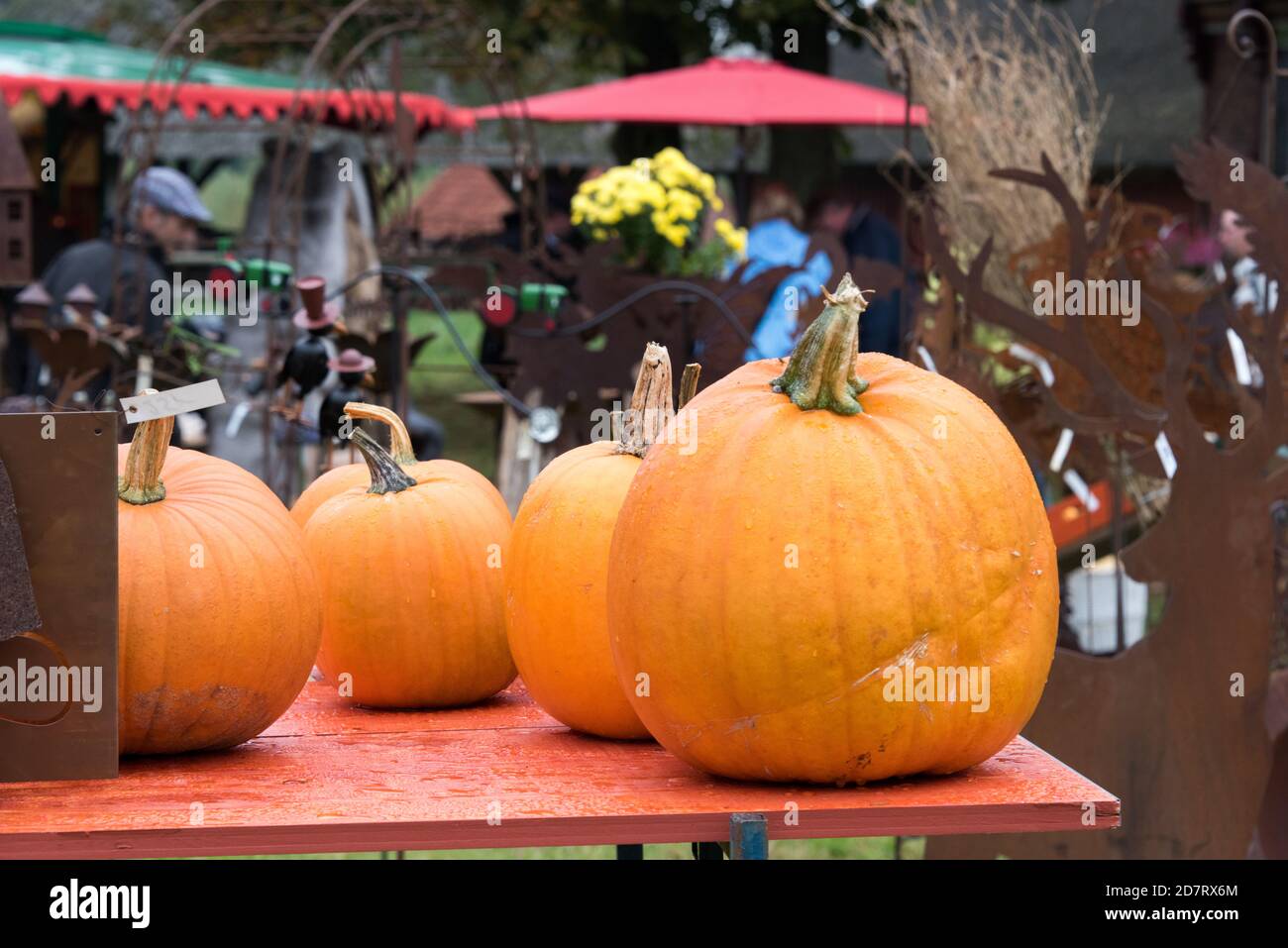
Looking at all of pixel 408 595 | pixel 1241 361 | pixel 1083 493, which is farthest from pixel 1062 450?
pixel 408 595

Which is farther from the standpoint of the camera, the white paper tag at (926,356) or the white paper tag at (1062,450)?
the white paper tag at (1062,450)

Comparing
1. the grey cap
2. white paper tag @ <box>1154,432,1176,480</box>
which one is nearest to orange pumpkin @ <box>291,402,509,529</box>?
white paper tag @ <box>1154,432,1176,480</box>

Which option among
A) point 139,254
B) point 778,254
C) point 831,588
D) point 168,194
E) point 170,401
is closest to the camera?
point 831,588

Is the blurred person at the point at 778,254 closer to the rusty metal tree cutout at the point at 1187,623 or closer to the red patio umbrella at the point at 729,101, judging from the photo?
the red patio umbrella at the point at 729,101

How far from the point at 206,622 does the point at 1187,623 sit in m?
2.14

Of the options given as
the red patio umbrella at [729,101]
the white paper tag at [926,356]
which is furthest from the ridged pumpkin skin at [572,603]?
the red patio umbrella at [729,101]

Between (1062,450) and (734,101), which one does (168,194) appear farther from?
(1062,450)

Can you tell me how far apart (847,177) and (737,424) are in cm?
2437

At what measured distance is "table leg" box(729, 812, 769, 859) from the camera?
1.65 meters

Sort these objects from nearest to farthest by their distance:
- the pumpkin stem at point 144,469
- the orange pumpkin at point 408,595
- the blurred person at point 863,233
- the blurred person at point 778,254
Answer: the pumpkin stem at point 144,469
the orange pumpkin at point 408,595
the blurred person at point 778,254
the blurred person at point 863,233

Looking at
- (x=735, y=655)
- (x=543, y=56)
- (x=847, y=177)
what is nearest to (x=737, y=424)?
(x=735, y=655)

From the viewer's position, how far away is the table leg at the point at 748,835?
1654mm

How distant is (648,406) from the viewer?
2.26m

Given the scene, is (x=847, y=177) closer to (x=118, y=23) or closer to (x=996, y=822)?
(x=118, y=23)
